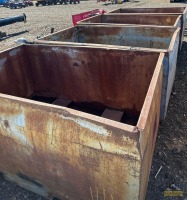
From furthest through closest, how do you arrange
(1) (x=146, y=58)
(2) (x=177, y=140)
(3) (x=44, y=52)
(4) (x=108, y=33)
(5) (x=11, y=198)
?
(4) (x=108, y=33)
(3) (x=44, y=52)
(2) (x=177, y=140)
(1) (x=146, y=58)
(5) (x=11, y=198)

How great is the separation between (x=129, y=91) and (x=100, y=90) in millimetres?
385

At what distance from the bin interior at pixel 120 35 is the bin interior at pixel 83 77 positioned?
61 centimetres

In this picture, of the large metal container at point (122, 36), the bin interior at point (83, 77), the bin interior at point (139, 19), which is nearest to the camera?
the bin interior at point (83, 77)

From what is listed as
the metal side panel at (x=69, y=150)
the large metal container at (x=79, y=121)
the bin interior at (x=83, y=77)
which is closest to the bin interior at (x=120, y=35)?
the bin interior at (x=83, y=77)

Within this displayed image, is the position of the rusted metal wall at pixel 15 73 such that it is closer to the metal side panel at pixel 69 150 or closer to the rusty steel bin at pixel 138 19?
the metal side panel at pixel 69 150

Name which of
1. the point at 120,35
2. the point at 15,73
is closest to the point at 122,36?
the point at 120,35

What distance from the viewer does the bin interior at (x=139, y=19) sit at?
4676 millimetres

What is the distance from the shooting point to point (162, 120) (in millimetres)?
2918

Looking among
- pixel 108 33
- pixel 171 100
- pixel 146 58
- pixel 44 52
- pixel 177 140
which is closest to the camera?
pixel 146 58

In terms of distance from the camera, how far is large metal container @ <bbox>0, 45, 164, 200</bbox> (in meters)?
1.34

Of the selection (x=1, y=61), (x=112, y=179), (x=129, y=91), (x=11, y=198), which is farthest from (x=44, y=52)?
(x=112, y=179)

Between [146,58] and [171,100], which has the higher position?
[146,58]

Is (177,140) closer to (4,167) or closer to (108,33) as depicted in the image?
(4,167)

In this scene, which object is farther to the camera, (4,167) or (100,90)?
(100,90)
